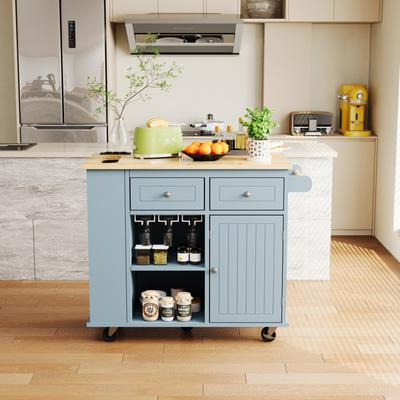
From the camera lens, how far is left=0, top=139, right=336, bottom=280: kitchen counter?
5176mm

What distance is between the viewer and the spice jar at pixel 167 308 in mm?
4160

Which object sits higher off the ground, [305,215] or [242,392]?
[305,215]

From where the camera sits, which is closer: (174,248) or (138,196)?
(138,196)

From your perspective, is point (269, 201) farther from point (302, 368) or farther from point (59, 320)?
point (59, 320)

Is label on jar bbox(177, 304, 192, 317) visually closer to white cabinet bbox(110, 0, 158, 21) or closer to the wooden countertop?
the wooden countertop

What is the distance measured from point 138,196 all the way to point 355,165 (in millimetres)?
3020

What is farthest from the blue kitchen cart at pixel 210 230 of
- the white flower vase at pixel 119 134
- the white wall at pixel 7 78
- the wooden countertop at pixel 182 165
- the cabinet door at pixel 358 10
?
the white wall at pixel 7 78

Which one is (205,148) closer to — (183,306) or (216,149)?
(216,149)

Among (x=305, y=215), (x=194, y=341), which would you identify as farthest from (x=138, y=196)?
(x=305, y=215)

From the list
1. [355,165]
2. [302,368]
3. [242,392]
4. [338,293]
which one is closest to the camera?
[242,392]

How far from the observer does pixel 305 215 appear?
A: 532 centimetres

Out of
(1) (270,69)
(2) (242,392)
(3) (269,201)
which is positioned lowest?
(2) (242,392)

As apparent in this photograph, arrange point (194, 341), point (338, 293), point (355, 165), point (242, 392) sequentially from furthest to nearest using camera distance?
1. point (355, 165)
2. point (338, 293)
3. point (194, 341)
4. point (242, 392)

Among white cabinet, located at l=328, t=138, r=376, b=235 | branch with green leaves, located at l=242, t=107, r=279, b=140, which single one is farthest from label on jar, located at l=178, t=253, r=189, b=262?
white cabinet, located at l=328, t=138, r=376, b=235
